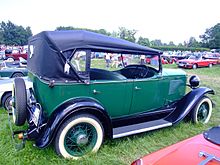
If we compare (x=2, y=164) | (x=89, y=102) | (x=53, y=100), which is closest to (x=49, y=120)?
(x=53, y=100)

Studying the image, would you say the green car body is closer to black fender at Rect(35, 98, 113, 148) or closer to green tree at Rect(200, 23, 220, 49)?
black fender at Rect(35, 98, 113, 148)

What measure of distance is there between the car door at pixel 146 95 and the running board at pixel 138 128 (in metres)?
0.24

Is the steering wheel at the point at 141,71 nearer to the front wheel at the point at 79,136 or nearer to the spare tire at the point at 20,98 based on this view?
the front wheel at the point at 79,136

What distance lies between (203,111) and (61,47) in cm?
319

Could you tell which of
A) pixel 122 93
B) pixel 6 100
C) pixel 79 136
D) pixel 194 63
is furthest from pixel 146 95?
pixel 194 63

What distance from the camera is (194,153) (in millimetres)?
1753

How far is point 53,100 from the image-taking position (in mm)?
2945

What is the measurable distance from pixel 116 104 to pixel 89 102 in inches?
24.0

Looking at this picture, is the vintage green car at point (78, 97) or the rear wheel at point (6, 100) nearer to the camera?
the vintage green car at point (78, 97)

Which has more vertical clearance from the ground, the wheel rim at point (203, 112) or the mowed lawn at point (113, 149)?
the wheel rim at point (203, 112)

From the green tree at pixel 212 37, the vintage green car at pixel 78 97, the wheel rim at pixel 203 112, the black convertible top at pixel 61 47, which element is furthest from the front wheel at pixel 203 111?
the green tree at pixel 212 37

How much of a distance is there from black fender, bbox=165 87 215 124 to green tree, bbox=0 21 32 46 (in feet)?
221

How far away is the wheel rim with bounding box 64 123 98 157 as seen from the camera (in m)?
3.00

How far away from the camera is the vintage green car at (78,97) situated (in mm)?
2926
